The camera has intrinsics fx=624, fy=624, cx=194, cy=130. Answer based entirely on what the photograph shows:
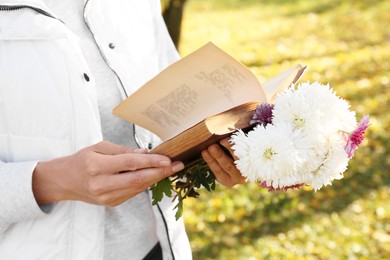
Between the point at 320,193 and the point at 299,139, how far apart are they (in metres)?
4.59

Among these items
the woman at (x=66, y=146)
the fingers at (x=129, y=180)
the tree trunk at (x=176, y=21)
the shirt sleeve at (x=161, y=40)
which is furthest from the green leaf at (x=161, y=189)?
the tree trunk at (x=176, y=21)

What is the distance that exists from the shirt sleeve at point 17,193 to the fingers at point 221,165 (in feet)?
1.52

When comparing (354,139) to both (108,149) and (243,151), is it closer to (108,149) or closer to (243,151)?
(243,151)

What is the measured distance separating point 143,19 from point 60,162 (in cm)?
74

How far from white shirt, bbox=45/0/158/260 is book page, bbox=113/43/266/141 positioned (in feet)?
0.63

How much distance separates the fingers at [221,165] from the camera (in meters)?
1.68

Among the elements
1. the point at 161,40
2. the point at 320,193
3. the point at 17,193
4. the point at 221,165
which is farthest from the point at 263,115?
the point at 320,193

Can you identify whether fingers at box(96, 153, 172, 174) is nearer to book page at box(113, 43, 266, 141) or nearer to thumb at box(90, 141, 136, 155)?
thumb at box(90, 141, 136, 155)

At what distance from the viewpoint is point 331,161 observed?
1564 mm

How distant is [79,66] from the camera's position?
1702 millimetres

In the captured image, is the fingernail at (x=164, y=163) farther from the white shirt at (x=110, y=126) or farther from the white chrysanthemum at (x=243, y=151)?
the white shirt at (x=110, y=126)

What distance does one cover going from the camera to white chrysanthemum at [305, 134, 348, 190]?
1564mm

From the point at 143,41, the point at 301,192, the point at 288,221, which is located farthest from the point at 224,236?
the point at 143,41

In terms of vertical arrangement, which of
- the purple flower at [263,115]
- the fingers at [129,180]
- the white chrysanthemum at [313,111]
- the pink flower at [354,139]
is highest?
the white chrysanthemum at [313,111]
